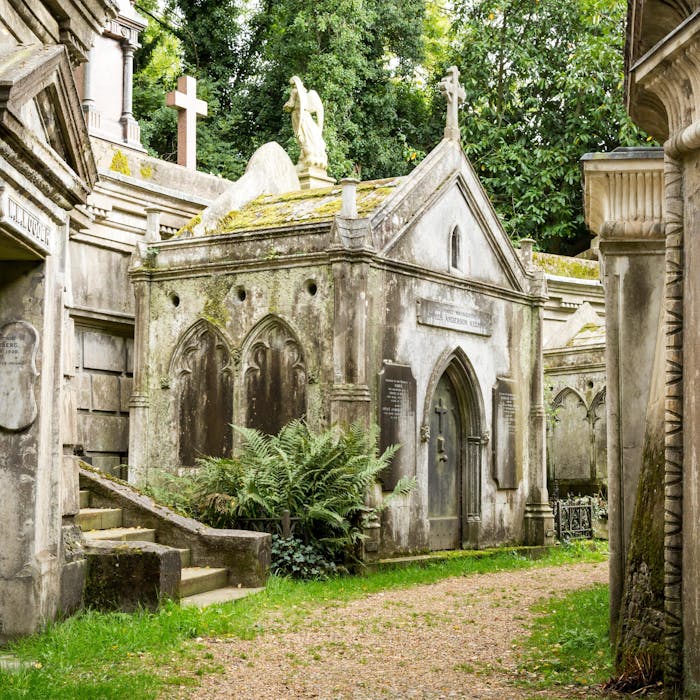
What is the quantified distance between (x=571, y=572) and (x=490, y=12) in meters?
19.4

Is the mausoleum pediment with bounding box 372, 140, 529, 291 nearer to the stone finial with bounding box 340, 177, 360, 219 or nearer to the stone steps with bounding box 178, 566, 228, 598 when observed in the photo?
the stone finial with bounding box 340, 177, 360, 219

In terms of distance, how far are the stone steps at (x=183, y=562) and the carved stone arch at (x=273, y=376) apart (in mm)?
2777

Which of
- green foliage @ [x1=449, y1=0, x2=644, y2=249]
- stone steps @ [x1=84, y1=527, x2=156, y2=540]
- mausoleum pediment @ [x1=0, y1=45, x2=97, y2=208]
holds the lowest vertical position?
stone steps @ [x1=84, y1=527, x2=156, y2=540]

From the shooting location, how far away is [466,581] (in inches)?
499

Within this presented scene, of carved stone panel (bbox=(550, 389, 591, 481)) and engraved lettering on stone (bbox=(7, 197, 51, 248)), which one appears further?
carved stone panel (bbox=(550, 389, 591, 481))

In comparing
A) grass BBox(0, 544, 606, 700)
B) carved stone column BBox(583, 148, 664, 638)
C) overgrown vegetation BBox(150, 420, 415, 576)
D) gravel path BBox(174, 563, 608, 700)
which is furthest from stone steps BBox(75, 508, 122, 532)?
carved stone column BBox(583, 148, 664, 638)

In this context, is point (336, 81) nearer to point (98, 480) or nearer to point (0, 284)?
point (98, 480)

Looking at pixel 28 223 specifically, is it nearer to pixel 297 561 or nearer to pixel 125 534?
pixel 125 534

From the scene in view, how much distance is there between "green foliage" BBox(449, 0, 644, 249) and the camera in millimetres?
28266

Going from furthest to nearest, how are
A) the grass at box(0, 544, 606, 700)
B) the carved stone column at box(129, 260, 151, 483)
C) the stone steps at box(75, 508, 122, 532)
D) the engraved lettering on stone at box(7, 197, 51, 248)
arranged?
the carved stone column at box(129, 260, 151, 483)
the stone steps at box(75, 508, 122, 532)
the engraved lettering on stone at box(7, 197, 51, 248)
the grass at box(0, 544, 606, 700)

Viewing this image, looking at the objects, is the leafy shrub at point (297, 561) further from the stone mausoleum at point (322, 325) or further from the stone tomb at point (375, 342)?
the stone tomb at point (375, 342)

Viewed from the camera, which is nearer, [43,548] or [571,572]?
[43,548]

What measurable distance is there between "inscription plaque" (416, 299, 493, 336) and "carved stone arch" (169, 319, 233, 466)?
8.28ft

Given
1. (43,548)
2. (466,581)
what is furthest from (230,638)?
(466,581)
